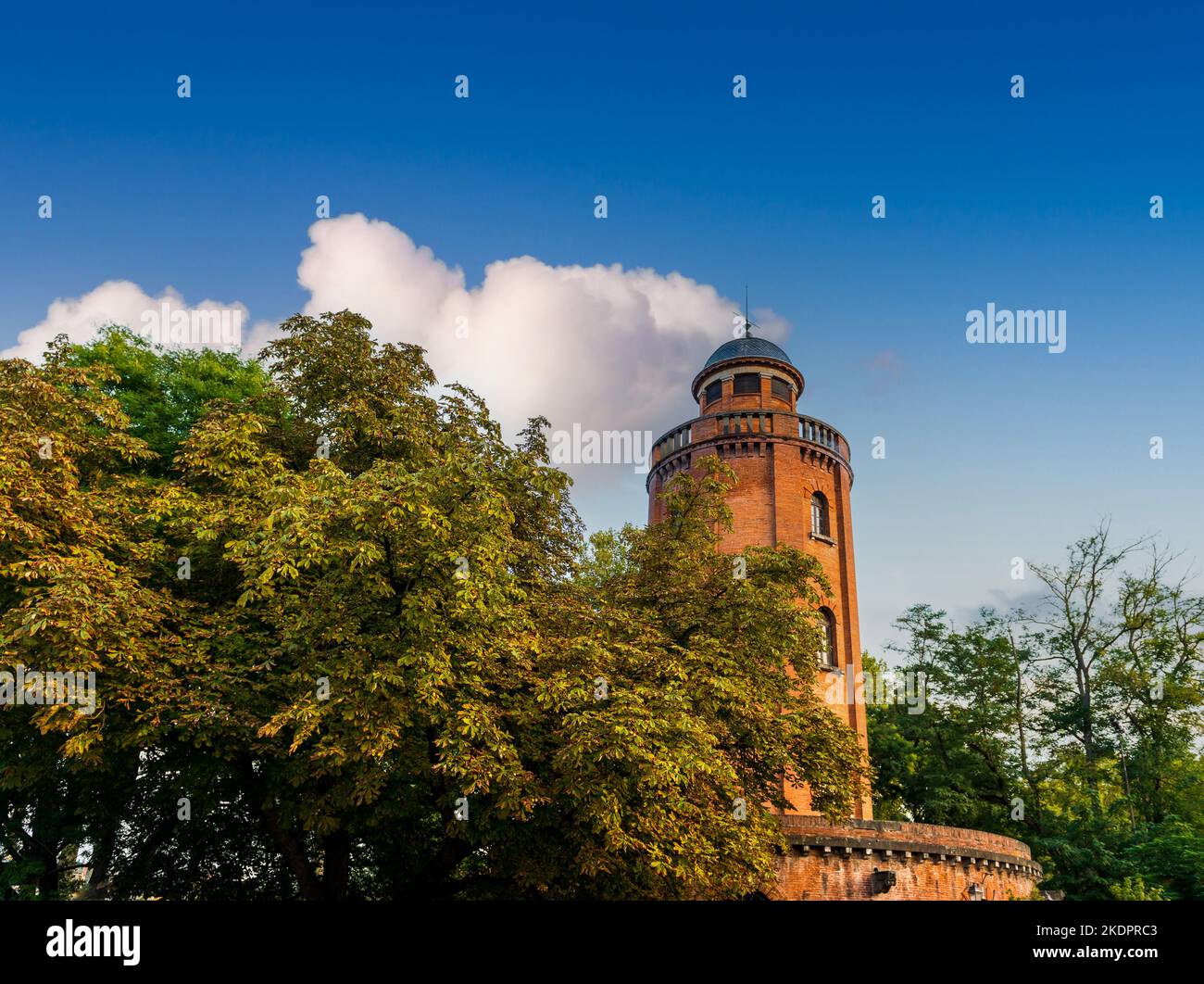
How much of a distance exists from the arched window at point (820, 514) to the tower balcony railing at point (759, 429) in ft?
5.58

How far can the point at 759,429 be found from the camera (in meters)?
28.3

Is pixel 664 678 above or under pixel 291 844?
above

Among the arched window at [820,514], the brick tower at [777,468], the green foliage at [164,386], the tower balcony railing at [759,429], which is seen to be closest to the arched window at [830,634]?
the brick tower at [777,468]

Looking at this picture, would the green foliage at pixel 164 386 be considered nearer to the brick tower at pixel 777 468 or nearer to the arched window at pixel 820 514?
the brick tower at pixel 777 468

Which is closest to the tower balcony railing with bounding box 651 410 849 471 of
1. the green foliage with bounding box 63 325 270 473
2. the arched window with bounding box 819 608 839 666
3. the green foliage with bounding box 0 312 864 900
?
the arched window with bounding box 819 608 839 666

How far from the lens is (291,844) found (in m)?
15.5

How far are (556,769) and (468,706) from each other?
7.08 feet

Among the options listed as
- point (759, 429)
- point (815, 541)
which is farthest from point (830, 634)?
point (759, 429)

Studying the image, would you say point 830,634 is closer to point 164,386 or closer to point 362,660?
point 362,660

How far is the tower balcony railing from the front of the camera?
28.3 metres

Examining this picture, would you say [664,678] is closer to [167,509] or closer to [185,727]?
[185,727]
